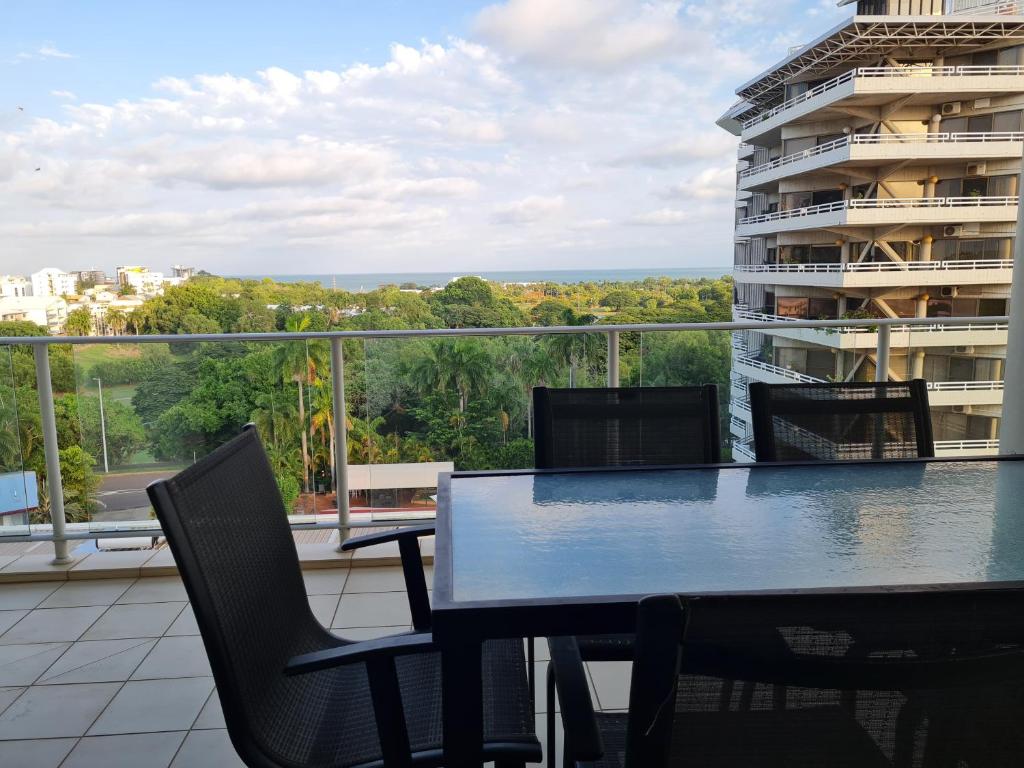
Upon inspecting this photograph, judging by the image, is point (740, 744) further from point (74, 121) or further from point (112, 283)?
point (74, 121)

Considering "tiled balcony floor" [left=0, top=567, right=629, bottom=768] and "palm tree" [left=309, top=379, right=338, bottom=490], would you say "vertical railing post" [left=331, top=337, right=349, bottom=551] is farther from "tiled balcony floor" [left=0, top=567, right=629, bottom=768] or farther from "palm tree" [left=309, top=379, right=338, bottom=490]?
"tiled balcony floor" [left=0, top=567, right=629, bottom=768]

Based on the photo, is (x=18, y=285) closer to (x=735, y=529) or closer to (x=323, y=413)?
(x=323, y=413)

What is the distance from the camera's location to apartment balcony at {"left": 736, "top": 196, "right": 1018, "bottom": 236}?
2350 centimetres

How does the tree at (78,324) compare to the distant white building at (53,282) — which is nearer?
the tree at (78,324)

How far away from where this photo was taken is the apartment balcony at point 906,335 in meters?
3.92

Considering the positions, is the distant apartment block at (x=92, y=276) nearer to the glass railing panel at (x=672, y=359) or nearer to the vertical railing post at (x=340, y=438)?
the vertical railing post at (x=340, y=438)

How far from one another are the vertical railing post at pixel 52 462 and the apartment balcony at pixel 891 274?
24.1 metres

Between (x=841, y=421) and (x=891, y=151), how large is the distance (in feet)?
98.1

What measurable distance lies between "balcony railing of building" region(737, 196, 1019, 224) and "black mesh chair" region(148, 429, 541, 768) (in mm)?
25085

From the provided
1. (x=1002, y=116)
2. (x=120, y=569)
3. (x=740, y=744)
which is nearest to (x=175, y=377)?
(x=120, y=569)

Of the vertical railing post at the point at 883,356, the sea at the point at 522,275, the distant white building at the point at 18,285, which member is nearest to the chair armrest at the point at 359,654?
the vertical railing post at the point at 883,356

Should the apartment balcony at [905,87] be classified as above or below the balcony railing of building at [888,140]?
above

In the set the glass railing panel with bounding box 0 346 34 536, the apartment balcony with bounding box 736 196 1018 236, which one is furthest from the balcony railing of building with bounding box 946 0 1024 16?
the glass railing panel with bounding box 0 346 34 536

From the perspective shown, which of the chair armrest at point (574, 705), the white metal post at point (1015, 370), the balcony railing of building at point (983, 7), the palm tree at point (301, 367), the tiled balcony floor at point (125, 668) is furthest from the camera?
the balcony railing of building at point (983, 7)
